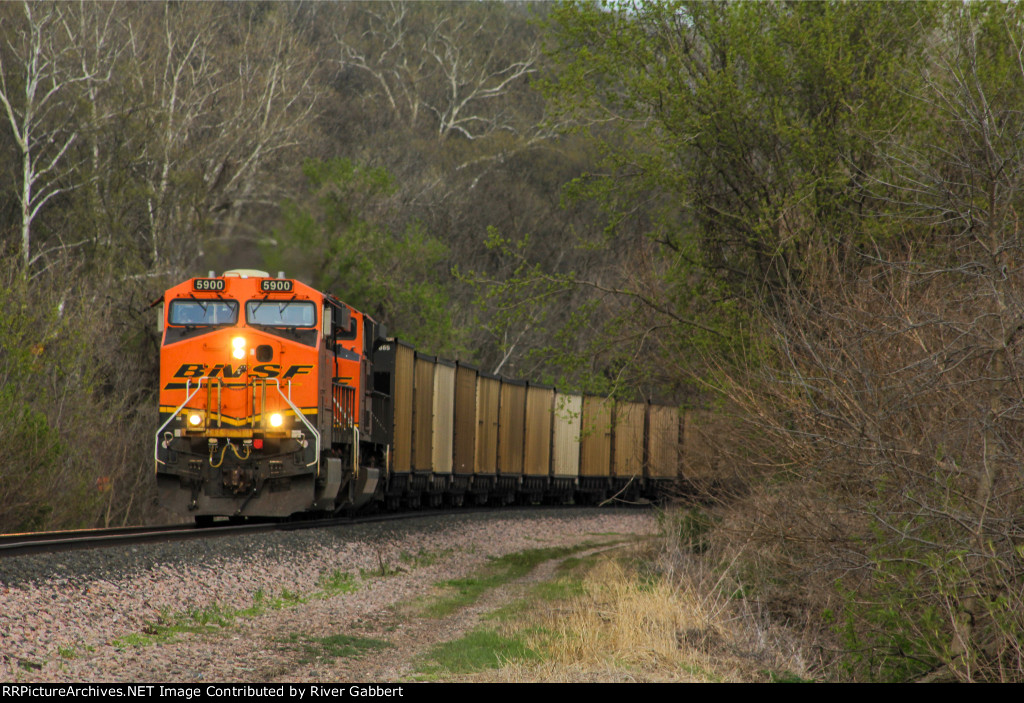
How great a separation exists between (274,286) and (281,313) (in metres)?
0.44

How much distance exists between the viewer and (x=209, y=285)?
16.7m

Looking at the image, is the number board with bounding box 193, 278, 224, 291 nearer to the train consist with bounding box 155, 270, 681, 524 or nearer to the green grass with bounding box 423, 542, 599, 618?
the train consist with bounding box 155, 270, 681, 524

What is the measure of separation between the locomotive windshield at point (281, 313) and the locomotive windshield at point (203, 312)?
0.25 m

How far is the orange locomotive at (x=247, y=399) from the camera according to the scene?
51.8 ft

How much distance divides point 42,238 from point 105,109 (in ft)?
13.7

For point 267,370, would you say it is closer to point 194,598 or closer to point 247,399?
point 247,399

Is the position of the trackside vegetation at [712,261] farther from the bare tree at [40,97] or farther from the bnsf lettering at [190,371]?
the bnsf lettering at [190,371]

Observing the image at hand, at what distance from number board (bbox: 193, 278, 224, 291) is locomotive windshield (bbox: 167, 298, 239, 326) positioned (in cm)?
19

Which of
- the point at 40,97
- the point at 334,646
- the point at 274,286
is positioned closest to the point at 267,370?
the point at 274,286

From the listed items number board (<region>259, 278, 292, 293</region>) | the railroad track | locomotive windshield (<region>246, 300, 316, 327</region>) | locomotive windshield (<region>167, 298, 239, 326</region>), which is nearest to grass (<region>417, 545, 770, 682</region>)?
the railroad track

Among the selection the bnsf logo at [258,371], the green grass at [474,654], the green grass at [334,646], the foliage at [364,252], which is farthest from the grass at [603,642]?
the foliage at [364,252]

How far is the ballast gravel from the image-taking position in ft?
26.5

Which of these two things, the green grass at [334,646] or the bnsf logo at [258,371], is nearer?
the green grass at [334,646]

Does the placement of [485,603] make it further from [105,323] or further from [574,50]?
[105,323]
